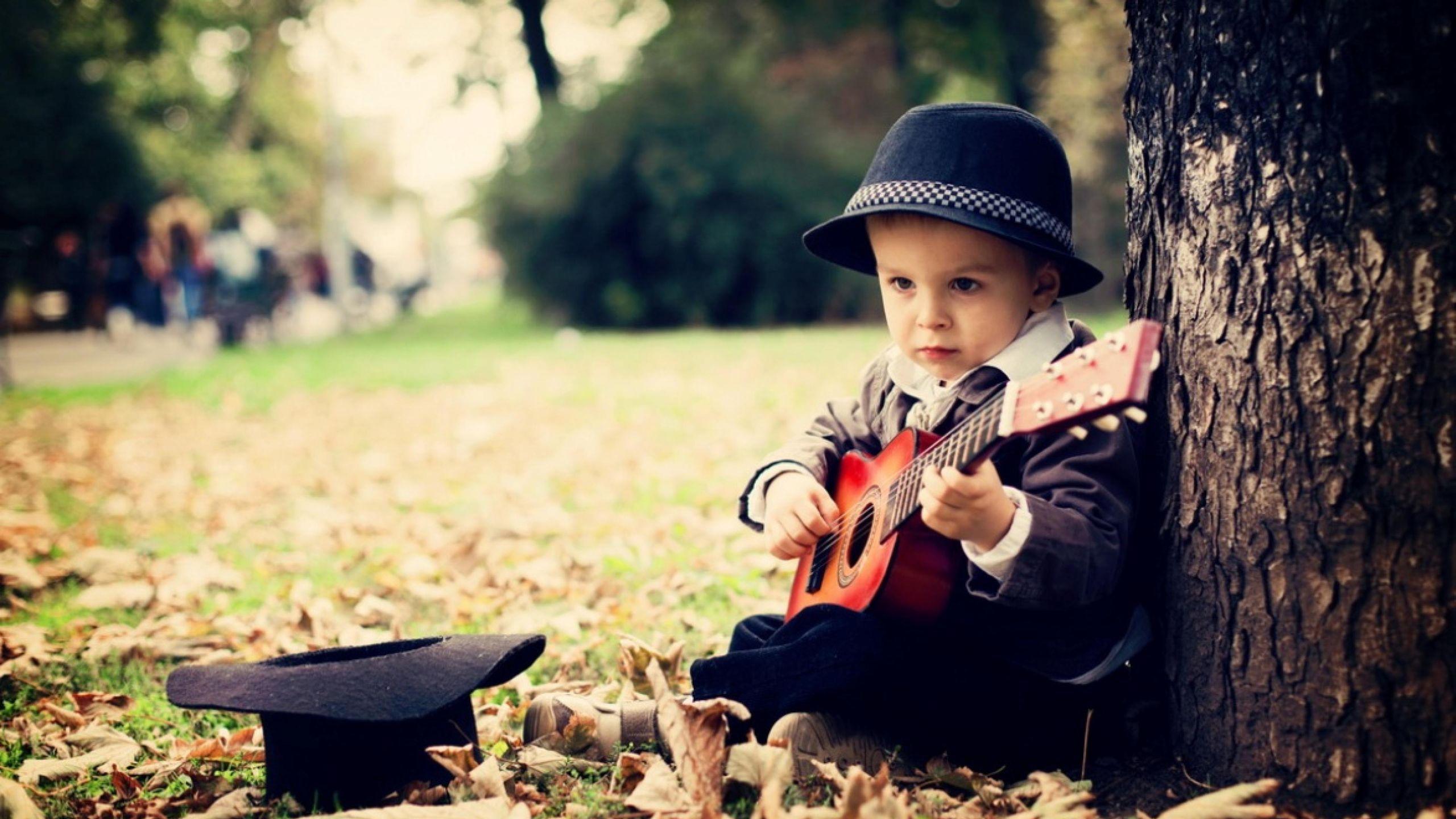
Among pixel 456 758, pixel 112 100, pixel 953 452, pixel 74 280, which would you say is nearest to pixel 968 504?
pixel 953 452

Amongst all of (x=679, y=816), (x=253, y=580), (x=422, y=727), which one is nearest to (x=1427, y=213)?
(x=679, y=816)

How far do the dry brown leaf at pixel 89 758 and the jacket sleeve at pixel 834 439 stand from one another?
1.57m

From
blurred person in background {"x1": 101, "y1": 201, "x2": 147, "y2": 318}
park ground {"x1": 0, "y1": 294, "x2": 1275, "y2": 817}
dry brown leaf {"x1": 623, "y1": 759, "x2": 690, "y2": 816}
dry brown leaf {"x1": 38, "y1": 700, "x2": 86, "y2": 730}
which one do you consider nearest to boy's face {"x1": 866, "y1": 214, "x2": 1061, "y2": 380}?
park ground {"x1": 0, "y1": 294, "x2": 1275, "y2": 817}

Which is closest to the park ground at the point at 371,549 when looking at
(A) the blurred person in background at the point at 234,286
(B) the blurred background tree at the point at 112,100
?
(A) the blurred person in background at the point at 234,286

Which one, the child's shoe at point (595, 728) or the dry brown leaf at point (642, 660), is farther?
the dry brown leaf at point (642, 660)

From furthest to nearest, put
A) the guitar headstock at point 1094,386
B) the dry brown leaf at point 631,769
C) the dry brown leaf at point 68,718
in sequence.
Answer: the dry brown leaf at point 68,718
the dry brown leaf at point 631,769
the guitar headstock at point 1094,386

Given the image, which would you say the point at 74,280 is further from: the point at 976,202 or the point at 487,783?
the point at 976,202

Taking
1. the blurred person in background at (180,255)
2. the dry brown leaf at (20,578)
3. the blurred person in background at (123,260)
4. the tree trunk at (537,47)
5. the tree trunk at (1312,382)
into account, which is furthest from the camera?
the tree trunk at (537,47)

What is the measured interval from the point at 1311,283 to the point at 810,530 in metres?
1.13

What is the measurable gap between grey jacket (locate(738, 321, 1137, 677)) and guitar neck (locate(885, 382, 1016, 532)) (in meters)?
0.13

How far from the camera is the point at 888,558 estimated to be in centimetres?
207

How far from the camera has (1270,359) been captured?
76.3 inches

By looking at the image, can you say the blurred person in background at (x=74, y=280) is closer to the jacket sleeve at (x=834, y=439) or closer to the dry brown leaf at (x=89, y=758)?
the dry brown leaf at (x=89, y=758)

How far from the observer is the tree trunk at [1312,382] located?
177cm
